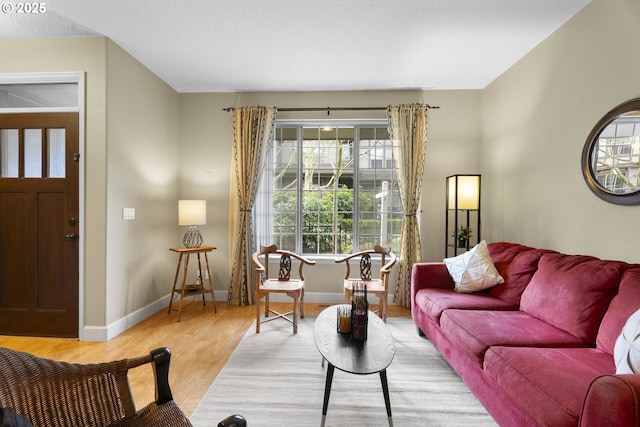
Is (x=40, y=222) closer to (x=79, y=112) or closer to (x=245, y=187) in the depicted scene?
(x=79, y=112)

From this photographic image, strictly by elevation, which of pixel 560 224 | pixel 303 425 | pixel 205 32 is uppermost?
pixel 205 32

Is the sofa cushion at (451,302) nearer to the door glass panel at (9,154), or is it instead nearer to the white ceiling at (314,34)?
the white ceiling at (314,34)

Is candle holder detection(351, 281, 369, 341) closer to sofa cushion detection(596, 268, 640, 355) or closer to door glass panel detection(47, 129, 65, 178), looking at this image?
sofa cushion detection(596, 268, 640, 355)

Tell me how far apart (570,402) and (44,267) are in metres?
4.09

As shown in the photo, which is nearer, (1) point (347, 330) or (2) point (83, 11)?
(1) point (347, 330)

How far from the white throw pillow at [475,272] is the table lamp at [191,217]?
2.87 metres

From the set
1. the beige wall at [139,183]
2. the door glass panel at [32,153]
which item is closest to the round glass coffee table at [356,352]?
the beige wall at [139,183]

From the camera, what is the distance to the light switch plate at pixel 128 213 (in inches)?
125

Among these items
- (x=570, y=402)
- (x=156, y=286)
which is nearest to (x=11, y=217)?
(x=156, y=286)

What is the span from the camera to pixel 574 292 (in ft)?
6.36

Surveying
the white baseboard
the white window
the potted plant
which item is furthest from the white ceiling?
the white baseboard

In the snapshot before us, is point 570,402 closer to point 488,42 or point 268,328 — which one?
point 268,328

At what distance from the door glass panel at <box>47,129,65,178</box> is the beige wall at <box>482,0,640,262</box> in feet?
15.1

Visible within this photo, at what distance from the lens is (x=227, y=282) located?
13.9ft
